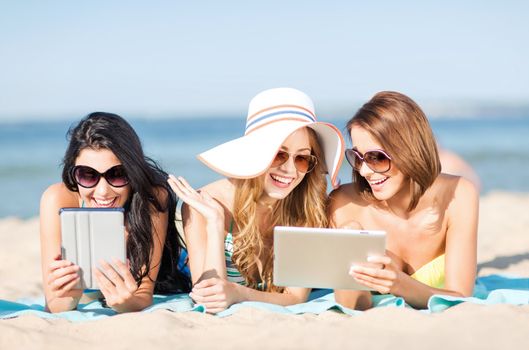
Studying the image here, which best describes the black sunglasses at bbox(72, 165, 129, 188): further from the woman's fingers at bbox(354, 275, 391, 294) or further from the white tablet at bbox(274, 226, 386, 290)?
the woman's fingers at bbox(354, 275, 391, 294)

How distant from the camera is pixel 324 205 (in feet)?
15.2

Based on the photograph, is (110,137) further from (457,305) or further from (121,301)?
(457,305)

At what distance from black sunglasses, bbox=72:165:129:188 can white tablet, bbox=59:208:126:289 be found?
1.12ft

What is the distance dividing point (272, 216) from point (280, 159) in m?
0.54

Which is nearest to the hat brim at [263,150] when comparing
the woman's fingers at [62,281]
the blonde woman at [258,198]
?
the blonde woman at [258,198]

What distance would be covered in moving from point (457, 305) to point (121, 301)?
1834 mm

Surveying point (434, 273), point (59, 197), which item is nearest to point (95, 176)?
point (59, 197)

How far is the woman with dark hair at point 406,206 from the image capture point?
14.0 feet

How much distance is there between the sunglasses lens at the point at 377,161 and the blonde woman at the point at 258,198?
0.18 metres

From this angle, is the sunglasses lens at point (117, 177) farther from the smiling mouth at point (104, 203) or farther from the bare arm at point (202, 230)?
the bare arm at point (202, 230)

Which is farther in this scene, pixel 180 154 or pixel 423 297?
pixel 180 154

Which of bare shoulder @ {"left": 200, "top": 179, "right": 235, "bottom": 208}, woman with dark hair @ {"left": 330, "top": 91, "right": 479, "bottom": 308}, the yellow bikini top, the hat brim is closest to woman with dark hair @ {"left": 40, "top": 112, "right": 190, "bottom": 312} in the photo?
bare shoulder @ {"left": 200, "top": 179, "right": 235, "bottom": 208}

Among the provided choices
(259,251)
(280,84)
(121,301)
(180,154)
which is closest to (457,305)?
(259,251)

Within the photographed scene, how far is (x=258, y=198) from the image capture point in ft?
15.1
